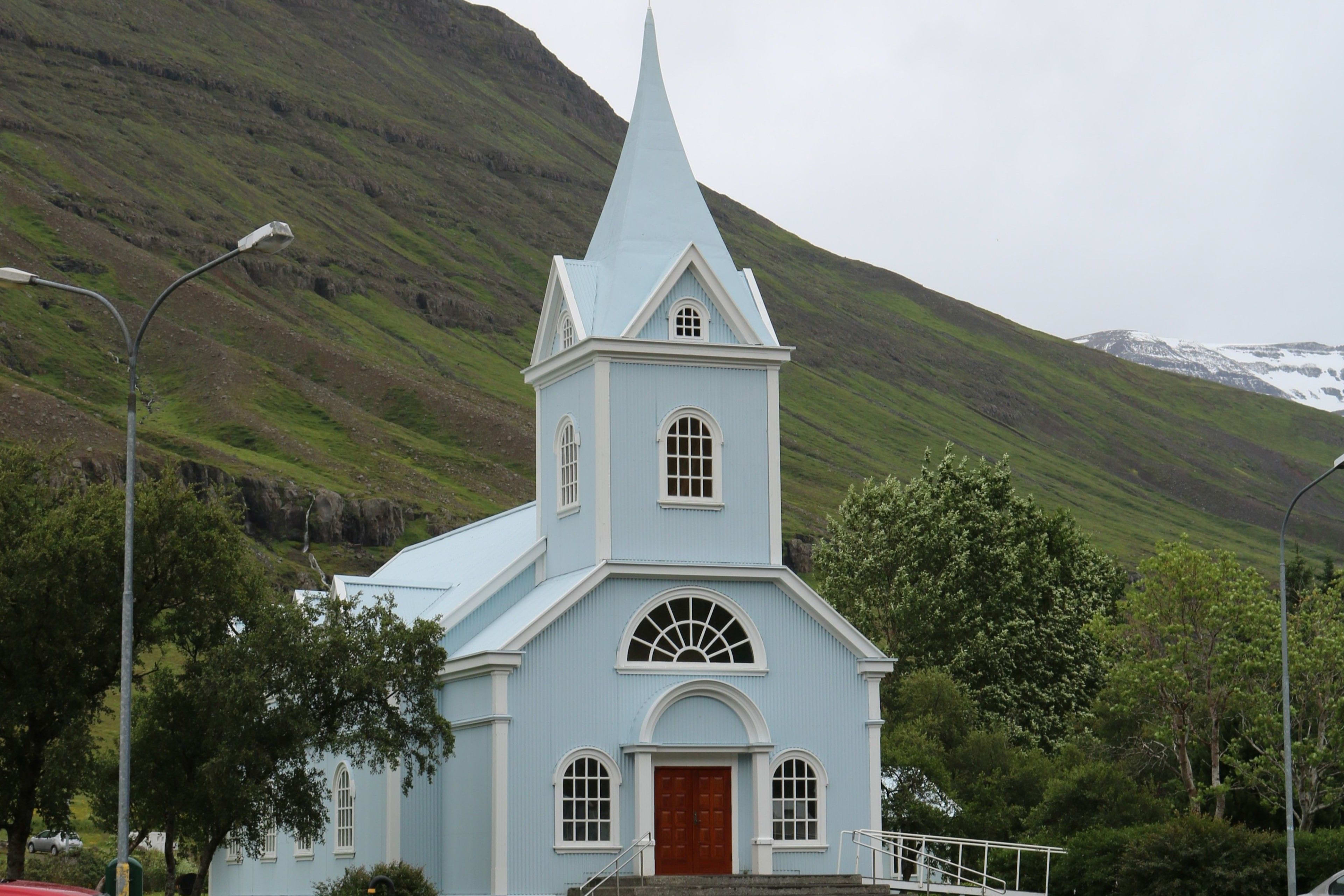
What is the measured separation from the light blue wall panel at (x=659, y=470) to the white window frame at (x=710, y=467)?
3.0 inches

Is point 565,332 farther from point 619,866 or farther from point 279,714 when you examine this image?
point 619,866

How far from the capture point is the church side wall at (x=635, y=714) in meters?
33.6

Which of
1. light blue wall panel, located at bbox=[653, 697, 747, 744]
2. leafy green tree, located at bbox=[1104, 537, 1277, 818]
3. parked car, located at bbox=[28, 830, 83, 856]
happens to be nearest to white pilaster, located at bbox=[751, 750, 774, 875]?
light blue wall panel, located at bbox=[653, 697, 747, 744]

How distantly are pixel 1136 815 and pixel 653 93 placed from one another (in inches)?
840

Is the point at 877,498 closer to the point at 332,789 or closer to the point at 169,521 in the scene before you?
the point at 332,789

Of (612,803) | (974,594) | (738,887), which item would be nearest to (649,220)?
(612,803)

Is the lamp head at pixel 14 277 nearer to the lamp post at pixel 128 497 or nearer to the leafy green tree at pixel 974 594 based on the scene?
the lamp post at pixel 128 497

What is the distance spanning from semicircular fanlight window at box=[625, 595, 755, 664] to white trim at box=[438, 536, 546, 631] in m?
4.23

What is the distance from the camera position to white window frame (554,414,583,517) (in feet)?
121

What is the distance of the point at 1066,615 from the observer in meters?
61.0

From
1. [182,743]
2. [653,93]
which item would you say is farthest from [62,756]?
[653,93]

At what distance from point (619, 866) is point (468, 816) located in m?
3.46

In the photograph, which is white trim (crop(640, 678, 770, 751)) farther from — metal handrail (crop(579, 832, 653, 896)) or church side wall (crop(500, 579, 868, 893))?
metal handrail (crop(579, 832, 653, 896))

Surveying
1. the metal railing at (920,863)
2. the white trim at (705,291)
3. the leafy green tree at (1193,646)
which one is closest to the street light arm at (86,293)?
the white trim at (705,291)
